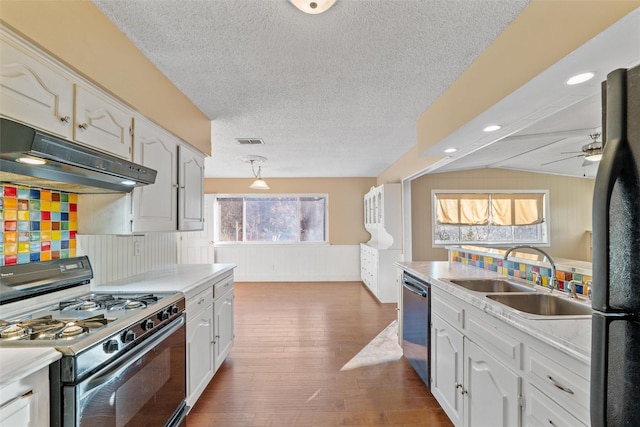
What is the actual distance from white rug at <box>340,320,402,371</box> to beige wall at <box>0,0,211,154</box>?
261 centimetres

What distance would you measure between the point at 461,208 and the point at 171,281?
17.9ft

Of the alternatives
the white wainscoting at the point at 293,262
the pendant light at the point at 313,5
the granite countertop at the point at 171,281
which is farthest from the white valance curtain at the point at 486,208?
the pendant light at the point at 313,5

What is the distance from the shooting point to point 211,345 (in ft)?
7.92

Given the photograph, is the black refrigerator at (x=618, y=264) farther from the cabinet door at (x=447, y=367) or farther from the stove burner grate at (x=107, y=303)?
the stove burner grate at (x=107, y=303)

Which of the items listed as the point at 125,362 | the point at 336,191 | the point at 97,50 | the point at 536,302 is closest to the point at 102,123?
the point at 97,50

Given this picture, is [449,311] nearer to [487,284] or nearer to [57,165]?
[487,284]

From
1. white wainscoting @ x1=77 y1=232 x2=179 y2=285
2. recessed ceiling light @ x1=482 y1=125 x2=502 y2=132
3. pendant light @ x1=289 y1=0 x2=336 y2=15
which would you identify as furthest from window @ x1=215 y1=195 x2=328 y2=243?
pendant light @ x1=289 y1=0 x2=336 y2=15

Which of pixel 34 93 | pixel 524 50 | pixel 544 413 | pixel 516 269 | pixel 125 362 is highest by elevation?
pixel 524 50

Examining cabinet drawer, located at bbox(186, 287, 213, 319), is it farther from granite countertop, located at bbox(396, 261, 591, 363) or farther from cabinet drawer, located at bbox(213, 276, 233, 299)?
A: granite countertop, located at bbox(396, 261, 591, 363)

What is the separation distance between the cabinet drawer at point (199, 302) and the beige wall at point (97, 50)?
1.27 metres

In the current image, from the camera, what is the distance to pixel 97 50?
1.50m

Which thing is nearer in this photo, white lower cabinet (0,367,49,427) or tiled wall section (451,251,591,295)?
white lower cabinet (0,367,49,427)

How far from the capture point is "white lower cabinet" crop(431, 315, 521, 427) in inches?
54.3

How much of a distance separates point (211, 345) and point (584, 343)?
7.72 feet
